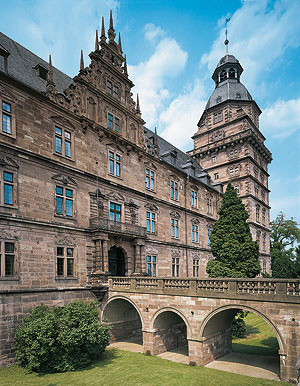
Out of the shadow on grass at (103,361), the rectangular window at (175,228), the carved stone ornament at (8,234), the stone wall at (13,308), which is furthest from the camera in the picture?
the rectangular window at (175,228)

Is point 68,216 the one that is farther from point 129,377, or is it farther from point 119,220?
point 129,377

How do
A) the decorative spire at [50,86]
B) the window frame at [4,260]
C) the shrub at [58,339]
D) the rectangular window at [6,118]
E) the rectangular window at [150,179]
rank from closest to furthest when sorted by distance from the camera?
the shrub at [58,339], the window frame at [4,260], the rectangular window at [6,118], the decorative spire at [50,86], the rectangular window at [150,179]

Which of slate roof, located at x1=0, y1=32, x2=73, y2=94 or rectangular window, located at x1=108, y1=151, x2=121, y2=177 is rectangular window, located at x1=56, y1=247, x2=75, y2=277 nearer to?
rectangular window, located at x1=108, y1=151, x2=121, y2=177

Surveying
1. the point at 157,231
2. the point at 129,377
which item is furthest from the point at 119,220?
the point at 129,377

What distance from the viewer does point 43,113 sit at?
21734mm

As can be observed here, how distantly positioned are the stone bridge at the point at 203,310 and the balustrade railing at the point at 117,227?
3896 mm

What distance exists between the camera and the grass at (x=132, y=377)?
51.5 feet

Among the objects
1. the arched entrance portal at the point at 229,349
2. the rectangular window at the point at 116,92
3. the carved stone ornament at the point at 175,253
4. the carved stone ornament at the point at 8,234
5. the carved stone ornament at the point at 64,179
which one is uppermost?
the rectangular window at the point at 116,92

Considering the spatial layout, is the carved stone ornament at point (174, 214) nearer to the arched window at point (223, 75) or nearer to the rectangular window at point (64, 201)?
the rectangular window at point (64, 201)

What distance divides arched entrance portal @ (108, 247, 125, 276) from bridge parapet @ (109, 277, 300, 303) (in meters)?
3.42

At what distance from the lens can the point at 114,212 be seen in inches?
1046

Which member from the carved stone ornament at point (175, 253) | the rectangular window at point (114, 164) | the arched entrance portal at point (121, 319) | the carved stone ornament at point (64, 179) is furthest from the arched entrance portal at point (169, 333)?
the rectangular window at point (114, 164)

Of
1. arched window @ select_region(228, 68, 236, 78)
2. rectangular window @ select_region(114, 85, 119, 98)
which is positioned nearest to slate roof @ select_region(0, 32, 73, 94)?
rectangular window @ select_region(114, 85, 119, 98)

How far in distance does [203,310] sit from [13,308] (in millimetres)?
11331
